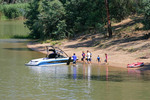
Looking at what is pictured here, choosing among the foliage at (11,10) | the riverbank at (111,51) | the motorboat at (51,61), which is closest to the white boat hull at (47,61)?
the motorboat at (51,61)

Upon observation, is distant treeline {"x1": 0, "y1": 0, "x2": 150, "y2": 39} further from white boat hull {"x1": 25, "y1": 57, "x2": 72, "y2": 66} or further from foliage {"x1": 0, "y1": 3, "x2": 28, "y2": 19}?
foliage {"x1": 0, "y1": 3, "x2": 28, "y2": 19}

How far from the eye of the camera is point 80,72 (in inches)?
1255

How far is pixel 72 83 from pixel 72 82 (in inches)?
15.5

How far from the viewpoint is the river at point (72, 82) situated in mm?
22438

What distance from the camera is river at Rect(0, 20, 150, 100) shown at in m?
22.4

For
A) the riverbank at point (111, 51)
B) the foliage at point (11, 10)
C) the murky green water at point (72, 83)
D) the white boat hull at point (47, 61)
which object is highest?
the foliage at point (11, 10)

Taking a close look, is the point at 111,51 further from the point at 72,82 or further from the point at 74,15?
the point at 74,15

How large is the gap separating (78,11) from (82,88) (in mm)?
34846

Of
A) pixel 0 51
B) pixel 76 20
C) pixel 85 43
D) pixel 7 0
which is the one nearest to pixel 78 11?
pixel 76 20

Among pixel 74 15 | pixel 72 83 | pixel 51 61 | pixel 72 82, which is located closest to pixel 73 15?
pixel 74 15

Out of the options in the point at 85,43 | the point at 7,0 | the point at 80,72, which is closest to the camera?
the point at 80,72

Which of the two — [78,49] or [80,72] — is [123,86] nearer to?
[80,72]

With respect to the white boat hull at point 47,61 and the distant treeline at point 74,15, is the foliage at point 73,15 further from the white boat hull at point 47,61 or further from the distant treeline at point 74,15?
the white boat hull at point 47,61

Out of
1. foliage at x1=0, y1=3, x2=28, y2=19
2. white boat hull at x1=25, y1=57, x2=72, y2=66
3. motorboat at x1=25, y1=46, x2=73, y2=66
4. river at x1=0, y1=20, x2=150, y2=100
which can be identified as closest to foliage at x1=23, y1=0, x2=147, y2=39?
motorboat at x1=25, y1=46, x2=73, y2=66
